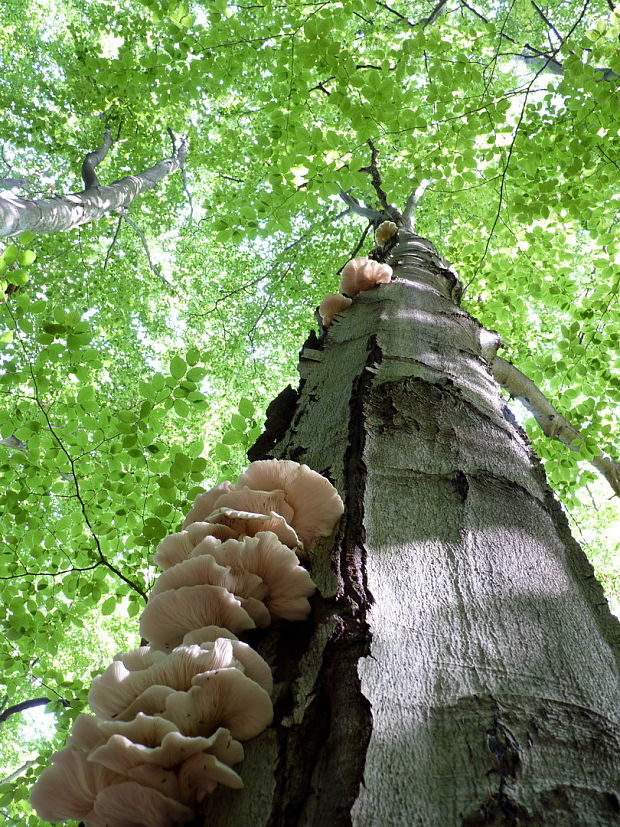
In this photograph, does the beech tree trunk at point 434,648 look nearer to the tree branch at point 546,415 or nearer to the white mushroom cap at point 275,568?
the white mushroom cap at point 275,568

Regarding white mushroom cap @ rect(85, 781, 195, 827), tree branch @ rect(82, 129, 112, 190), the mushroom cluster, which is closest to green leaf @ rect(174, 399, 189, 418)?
the mushroom cluster

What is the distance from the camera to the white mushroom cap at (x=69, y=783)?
100 cm

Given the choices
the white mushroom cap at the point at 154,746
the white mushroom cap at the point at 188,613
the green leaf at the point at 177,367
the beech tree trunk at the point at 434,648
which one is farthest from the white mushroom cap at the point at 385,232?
the white mushroom cap at the point at 154,746

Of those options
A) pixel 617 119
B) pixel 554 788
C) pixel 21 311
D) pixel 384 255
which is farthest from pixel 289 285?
pixel 554 788

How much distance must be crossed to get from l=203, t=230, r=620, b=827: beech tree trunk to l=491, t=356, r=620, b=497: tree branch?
305cm

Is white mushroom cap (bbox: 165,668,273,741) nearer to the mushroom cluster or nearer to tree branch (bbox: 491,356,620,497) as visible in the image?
the mushroom cluster

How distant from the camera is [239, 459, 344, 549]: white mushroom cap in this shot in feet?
4.59

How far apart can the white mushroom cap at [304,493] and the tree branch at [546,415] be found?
3.58 metres

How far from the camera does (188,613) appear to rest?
49.3 inches

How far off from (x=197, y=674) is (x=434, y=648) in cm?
46

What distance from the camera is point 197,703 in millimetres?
1013

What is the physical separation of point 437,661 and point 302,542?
52cm

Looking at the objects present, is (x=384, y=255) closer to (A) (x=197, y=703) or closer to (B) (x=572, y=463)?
(B) (x=572, y=463)

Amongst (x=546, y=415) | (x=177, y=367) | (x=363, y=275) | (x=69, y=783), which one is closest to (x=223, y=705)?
(x=69, y=783)
